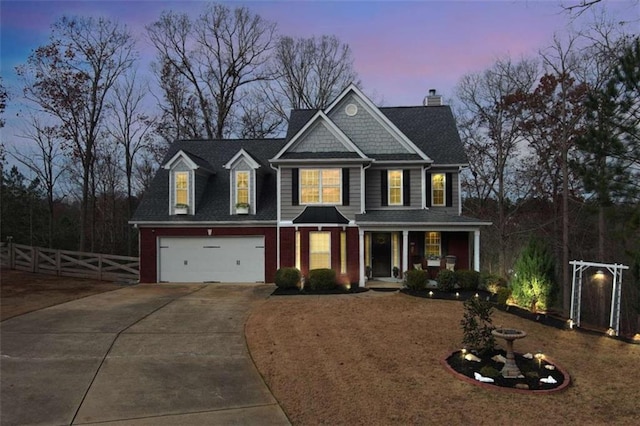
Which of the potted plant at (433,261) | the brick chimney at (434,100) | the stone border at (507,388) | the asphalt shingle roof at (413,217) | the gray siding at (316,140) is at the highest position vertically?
the brick chimney at (434,100)

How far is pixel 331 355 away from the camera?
8.39 m

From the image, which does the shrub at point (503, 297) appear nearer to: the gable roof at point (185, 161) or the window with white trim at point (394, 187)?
the window with white trim at point (394, 187)

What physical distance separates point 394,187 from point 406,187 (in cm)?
50

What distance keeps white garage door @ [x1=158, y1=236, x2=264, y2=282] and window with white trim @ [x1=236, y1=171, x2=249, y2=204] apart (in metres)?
1.75

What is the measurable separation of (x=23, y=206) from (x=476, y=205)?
31.8m

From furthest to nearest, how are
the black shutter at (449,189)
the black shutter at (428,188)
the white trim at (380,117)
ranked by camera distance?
1. the black shutter at (449,189)
2. the black shutter at (428,188)
3. the white trim at (380,117)

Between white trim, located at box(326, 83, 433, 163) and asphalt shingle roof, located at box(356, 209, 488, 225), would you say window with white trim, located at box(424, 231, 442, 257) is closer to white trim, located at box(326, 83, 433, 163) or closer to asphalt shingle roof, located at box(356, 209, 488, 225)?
asphalt shingle roof, located at box(356, 209, 488, 225)

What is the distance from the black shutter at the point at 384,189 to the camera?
18.0 metres

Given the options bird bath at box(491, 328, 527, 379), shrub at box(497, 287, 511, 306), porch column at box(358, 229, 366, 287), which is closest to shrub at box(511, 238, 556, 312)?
shrub at box(497, 287, 511, 306)

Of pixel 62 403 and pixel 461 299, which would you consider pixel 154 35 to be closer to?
pixel 461 299

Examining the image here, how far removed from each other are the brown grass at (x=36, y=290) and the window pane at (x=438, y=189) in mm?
13790

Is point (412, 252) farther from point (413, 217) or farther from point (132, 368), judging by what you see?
point (132, 368)

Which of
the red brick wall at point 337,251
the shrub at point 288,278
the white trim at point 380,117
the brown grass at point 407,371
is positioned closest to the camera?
the brown grass at point 407,371

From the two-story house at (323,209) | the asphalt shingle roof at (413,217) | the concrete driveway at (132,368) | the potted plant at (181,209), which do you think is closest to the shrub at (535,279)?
the asphalt shingle roof at (413,217)
